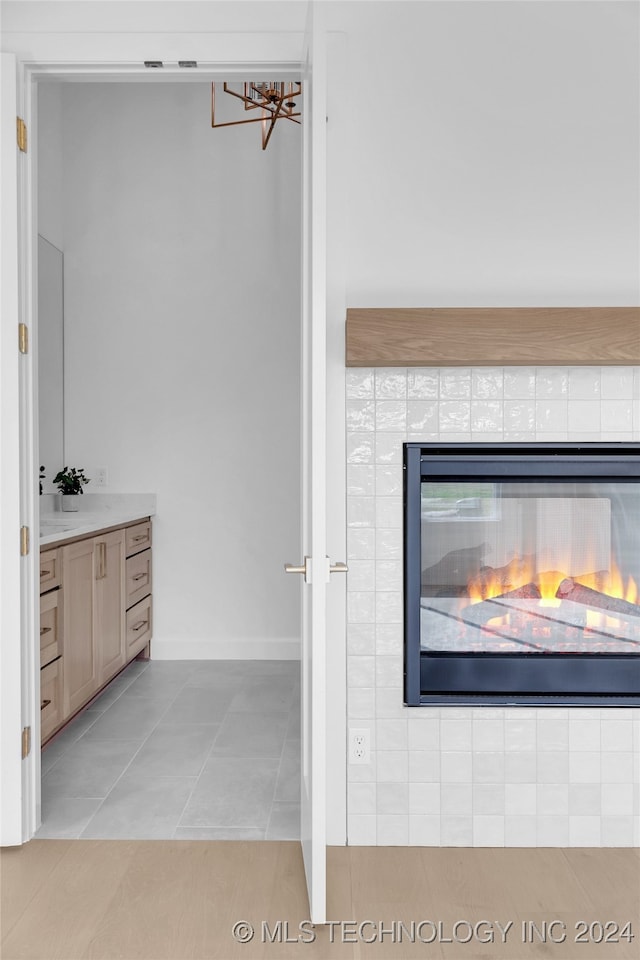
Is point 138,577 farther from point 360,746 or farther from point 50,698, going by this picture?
point 360,746

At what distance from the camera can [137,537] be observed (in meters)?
3.92

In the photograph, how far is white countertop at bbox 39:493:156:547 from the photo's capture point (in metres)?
3.12

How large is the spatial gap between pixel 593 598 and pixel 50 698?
204 centimetres

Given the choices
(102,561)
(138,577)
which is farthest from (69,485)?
(102,561)

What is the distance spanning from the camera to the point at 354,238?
2.13 m

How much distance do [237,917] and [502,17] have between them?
8.58ft

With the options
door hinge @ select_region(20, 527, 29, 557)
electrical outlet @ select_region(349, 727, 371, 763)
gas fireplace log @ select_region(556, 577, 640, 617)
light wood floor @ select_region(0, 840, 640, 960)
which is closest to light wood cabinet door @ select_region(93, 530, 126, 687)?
door hinge @ select_region(20, 527, 29, 557)

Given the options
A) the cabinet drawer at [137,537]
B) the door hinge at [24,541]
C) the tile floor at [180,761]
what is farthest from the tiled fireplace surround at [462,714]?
the cabinet drawer at [137,537]

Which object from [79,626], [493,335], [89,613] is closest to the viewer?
[493,335]

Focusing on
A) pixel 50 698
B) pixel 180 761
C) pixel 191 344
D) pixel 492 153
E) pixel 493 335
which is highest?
pixel 492 153

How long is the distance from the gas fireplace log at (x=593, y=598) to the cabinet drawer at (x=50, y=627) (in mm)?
1864

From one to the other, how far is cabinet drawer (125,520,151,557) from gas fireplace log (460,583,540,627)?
6.96 feet

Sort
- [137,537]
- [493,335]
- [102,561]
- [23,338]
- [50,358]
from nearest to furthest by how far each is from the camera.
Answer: [493,335] < [23,338] < [102,561] < [137,537] < [50,358]

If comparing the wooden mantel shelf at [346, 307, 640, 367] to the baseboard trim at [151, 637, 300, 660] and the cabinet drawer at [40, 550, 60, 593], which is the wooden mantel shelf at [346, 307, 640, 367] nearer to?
the cabinet drawer at [40, 550, 60, 593]
